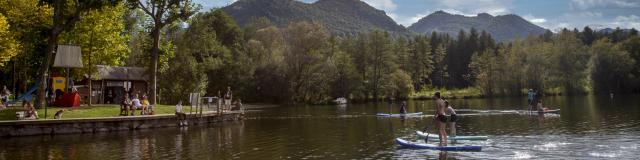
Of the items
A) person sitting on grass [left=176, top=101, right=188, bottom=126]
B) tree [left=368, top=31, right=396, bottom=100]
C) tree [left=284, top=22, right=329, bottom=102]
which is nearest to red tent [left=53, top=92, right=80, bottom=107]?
person sitting on grass [left=176, top=101, right=188, bottom=126]

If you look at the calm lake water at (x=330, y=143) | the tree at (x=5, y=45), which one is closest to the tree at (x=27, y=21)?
the tree at (x=5, y=45)

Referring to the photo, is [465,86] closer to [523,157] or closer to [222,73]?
[222,73]

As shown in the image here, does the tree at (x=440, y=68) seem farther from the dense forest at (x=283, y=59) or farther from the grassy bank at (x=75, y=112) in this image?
the grassy bank at (x=75, y=112)

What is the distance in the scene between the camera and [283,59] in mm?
103562

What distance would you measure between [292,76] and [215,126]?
187 feet

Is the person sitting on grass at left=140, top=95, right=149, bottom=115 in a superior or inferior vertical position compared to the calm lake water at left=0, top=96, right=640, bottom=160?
superior

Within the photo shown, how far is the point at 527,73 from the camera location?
4978 inches

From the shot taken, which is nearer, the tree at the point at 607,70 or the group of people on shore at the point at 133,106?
the group of people on shore at the point at 133,106

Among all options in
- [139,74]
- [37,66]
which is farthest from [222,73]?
[37,66]

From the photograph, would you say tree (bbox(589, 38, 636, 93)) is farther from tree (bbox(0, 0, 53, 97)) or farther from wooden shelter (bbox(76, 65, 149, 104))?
tree (bbox(0, 0, 53, 97))

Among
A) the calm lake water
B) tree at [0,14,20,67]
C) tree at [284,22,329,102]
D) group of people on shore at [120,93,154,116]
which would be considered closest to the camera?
the calm lake water

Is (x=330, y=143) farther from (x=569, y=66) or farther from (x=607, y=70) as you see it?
(x=607, y=70)

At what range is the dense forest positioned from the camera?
53406 millimetres

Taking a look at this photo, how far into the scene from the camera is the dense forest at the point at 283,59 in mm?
53406
